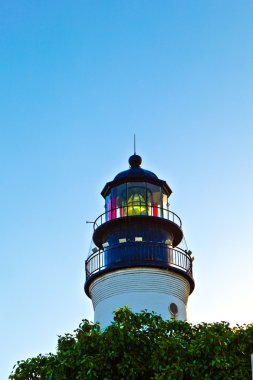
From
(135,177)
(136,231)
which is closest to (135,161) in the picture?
(135,177)

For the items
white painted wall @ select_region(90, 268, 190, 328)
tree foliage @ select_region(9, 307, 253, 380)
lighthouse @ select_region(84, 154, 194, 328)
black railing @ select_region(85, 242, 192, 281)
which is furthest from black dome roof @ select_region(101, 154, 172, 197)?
tree foliage @ select_region(9, 307, 253, 380)

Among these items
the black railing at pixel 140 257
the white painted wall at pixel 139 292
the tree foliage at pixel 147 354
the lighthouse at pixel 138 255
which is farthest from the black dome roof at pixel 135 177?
the tree foliage at pixel 147 354

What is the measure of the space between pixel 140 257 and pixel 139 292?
1354 millimetres

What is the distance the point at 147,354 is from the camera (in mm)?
20406

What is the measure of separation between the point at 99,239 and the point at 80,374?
10236mm

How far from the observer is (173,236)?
28688 millimetres

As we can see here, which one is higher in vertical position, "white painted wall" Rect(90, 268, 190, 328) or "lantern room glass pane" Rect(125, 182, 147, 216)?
"lantern room glass pane" Rect(125, 182, 147, 216)

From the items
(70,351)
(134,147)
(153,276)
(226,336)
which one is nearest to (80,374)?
(70,351)

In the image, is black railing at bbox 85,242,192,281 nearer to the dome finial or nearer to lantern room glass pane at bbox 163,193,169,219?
lantern room glass pane at bbox 163,193,169,219

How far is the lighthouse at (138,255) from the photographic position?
2645 cm

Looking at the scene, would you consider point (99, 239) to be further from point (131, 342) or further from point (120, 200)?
point (131, 342)

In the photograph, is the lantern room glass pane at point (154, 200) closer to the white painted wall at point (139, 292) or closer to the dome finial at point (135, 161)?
the dome finial at point (135, 161)

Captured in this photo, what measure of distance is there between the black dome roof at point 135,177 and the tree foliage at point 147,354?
8.20m

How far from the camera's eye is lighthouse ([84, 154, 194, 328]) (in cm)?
2645
